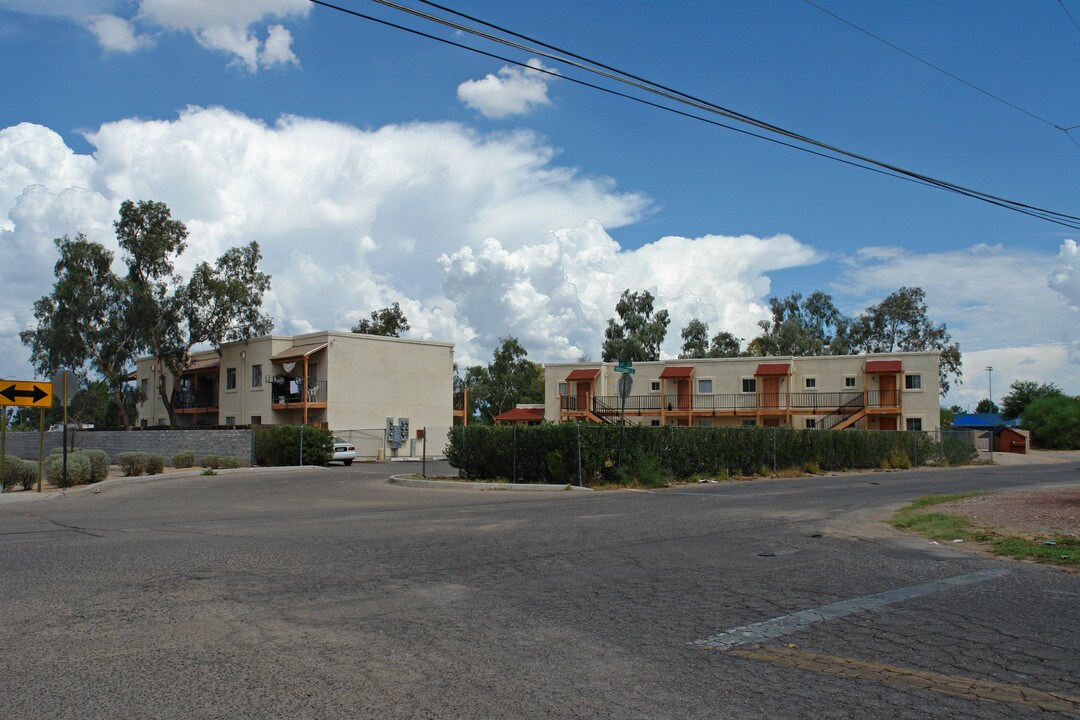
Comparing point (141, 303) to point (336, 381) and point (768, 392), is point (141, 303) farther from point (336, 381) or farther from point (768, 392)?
point (768, 392)

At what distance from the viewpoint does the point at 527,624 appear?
23.6ft

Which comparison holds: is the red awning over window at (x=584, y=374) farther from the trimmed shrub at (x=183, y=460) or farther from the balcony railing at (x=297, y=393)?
the trimmed shrub at (x=183, y=460)

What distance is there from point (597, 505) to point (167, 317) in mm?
47615

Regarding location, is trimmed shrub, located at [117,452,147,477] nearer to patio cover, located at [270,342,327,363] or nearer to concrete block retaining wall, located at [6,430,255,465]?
concrete block retaining wall, located at [6,430,255,465]

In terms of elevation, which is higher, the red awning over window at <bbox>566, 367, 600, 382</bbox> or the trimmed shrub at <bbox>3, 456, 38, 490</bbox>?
the red awning over window at <bbox>566, 367, 600, 382</bbox>

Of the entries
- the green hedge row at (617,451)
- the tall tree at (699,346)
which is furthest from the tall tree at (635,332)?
the green hedge row at (617,451)

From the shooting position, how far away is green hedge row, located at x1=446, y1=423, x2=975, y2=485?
2489 cm

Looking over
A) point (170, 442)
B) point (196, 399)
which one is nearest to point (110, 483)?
Result: point (170, 442)

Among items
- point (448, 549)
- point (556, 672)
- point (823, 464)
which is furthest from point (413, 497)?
point (823, 464)

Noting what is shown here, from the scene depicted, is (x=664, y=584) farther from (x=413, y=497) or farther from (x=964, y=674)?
(x=413, y=497)

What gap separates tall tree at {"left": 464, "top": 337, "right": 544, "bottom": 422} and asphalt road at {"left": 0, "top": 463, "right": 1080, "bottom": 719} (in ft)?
271

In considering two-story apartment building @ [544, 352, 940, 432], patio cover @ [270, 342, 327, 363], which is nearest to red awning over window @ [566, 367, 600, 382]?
two-story apartment building @ [544, 352, 940, 432]

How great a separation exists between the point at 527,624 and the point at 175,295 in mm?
56494

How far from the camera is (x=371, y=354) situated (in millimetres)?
51469
